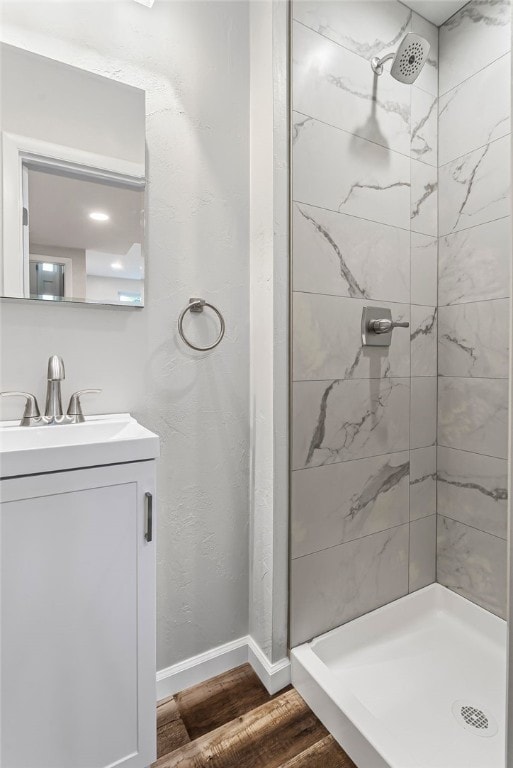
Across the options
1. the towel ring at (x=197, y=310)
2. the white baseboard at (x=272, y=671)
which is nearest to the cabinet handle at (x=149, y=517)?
the towel ring at (x=197, y=310)

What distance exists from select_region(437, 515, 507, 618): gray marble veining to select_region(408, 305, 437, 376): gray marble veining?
0.68 m

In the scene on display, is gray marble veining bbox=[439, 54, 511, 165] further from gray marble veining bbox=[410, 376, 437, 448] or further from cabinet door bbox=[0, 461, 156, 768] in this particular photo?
cabinet door bbox=[0, 461, 156, 768]

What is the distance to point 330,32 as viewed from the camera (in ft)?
4.54

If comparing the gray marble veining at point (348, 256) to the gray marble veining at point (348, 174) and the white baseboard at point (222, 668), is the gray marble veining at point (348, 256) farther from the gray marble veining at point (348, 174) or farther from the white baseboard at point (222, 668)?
the white baseboard at point (222, 668)

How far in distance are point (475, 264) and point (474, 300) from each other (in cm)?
14

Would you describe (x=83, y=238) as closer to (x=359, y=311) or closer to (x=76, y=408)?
(x=76, y=408)

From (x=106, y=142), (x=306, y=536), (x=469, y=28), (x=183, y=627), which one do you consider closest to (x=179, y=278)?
(x=106, y=142)

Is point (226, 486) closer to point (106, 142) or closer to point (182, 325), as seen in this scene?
point (182, 325)

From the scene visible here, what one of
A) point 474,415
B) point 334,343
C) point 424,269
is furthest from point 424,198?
point 474,415

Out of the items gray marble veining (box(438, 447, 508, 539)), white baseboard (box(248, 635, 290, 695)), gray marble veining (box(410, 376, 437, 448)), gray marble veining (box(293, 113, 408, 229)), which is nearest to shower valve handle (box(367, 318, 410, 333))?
gray marble veining (box(410, 376, 437, 448))

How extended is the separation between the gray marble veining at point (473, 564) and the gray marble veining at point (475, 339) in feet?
2.19

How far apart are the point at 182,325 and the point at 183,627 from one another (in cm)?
101

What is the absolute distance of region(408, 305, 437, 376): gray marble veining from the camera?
165 centimetres

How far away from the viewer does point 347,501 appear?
1.48 meters
